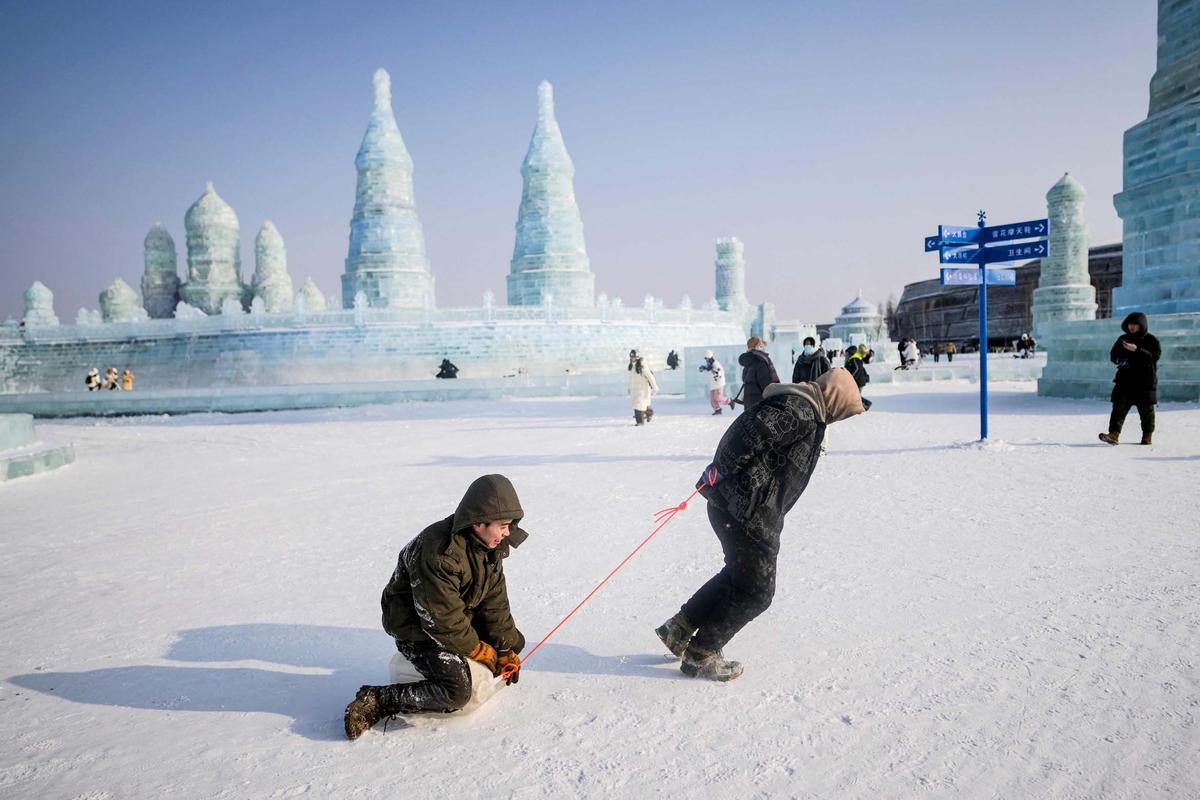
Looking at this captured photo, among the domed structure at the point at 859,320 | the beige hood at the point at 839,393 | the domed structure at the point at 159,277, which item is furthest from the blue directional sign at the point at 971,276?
the domed structure at the point at 159,277

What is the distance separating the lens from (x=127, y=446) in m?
10.7

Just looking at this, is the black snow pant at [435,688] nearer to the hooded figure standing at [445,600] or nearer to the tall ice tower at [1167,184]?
the hooded figure standing at [445,600]

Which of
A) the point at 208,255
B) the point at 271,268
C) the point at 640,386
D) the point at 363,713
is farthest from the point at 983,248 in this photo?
the point at 271,268

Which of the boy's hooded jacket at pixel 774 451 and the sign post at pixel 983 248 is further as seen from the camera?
the sign post at pixel 983 248

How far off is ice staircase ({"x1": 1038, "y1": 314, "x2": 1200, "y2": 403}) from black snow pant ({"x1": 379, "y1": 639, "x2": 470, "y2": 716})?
39.3 ft

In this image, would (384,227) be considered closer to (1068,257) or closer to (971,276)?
(971,276)

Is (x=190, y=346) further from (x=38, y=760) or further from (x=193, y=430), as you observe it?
(x=38, y=760)

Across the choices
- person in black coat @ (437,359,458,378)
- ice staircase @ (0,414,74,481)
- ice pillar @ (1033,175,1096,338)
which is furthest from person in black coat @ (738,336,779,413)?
ice pillar @ (1033,175,1096,338)

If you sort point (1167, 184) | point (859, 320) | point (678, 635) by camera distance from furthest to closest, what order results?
1. point (859, 320)
2. point (1167, 184)
3. point (678, 635)

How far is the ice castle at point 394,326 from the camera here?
2575 cm

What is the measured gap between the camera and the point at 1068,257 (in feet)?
92.2

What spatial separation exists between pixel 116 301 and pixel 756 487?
4701cm

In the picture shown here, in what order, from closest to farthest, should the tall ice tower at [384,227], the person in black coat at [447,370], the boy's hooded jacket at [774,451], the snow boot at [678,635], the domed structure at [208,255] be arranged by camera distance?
the boy's hooded jacket at [774,451], the snow boot at [678,635], the person in black coat at [447,370], the tall ice tower at [384,227], the domed structure at [208,255]

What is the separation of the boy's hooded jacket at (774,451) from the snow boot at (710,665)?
0.49 metres
